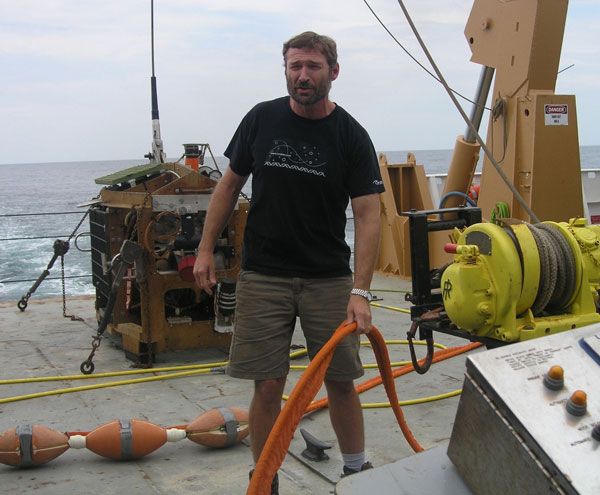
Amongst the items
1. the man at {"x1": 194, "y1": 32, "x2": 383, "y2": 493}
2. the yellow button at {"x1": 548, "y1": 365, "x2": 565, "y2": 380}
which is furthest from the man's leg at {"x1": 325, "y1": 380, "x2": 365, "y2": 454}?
the yellow button at {"x1": 548, "y1": 365, "x2": 565, "y2": 380}

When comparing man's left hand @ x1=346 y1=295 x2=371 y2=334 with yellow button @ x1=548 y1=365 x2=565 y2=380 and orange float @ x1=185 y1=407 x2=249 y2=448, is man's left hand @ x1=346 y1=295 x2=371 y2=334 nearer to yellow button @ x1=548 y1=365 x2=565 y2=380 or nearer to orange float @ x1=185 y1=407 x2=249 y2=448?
yellow button @ x1=548 y1=365 x2=565 y2=380

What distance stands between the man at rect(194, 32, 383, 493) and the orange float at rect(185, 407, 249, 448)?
2.18 ft

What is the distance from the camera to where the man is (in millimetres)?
2965

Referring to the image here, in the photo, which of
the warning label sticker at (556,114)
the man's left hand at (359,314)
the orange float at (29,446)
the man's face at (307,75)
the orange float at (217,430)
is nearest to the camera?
the man's left hand at (359,314)

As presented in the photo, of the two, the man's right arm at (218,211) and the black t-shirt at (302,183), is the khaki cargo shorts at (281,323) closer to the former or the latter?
the black t-shirt at (302,183)

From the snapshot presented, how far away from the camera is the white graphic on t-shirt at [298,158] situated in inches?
116

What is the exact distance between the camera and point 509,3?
636 centimetres

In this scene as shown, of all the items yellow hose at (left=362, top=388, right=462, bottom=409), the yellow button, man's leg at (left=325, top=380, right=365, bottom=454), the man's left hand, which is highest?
the yellow button

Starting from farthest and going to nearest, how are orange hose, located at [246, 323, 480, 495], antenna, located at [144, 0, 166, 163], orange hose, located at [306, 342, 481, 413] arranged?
antenna, located at [144, 0, 166, 163] < orange hose, located at [306, 342, 481, 413] < orange hose, located at [246, 323, 480, 495]

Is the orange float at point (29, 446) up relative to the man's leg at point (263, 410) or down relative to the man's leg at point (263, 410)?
down

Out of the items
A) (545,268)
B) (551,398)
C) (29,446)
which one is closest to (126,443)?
(29,446)

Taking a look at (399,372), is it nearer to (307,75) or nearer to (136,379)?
(136,379)

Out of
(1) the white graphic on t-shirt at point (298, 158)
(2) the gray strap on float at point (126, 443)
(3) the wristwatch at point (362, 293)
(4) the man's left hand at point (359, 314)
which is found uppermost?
(1) the white graphic on t-shirt at point (298, 158)

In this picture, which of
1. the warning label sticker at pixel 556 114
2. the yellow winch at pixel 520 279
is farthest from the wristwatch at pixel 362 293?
the warning label sticker at pixel 556 114
